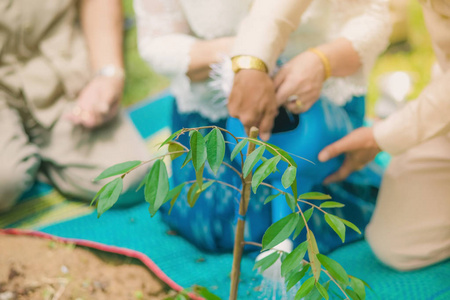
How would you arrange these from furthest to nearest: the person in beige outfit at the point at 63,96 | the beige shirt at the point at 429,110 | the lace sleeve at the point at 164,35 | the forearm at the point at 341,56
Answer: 1. the person in beige outfit at the point at 63,96
2. the lace sleeve at the point at 164,35
3. the forearm at the point at 341,56
4. the beige shirt at the point at 429,110

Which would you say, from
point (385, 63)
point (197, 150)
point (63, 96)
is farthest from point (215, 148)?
point (385, 63)

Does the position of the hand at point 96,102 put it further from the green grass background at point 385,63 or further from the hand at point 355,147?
the hand at point 355,147

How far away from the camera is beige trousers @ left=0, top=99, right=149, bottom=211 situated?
1225mm

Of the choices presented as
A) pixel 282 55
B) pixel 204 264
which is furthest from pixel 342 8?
pixel 204 264

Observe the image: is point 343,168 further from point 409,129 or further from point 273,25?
point 273,25

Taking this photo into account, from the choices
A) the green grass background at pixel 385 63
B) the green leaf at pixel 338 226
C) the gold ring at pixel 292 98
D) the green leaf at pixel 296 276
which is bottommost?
the green grass background at pixel 385 63

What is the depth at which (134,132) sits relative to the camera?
4.43 ft

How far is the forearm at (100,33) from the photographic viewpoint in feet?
4.28

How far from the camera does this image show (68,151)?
1.30 m

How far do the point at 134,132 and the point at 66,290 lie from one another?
23.5 inches

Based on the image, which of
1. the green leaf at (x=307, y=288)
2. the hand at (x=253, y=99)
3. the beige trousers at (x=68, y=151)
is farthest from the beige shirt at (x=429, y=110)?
the beige trousers at (x=68, y=151)

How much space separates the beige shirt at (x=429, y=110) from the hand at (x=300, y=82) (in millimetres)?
137

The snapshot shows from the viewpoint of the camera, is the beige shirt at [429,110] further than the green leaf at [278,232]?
Yes

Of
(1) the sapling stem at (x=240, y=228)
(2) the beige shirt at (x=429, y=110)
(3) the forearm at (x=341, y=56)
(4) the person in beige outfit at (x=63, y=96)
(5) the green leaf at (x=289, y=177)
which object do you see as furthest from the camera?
(4) the person in beige outfit at (x=63, y=96)
